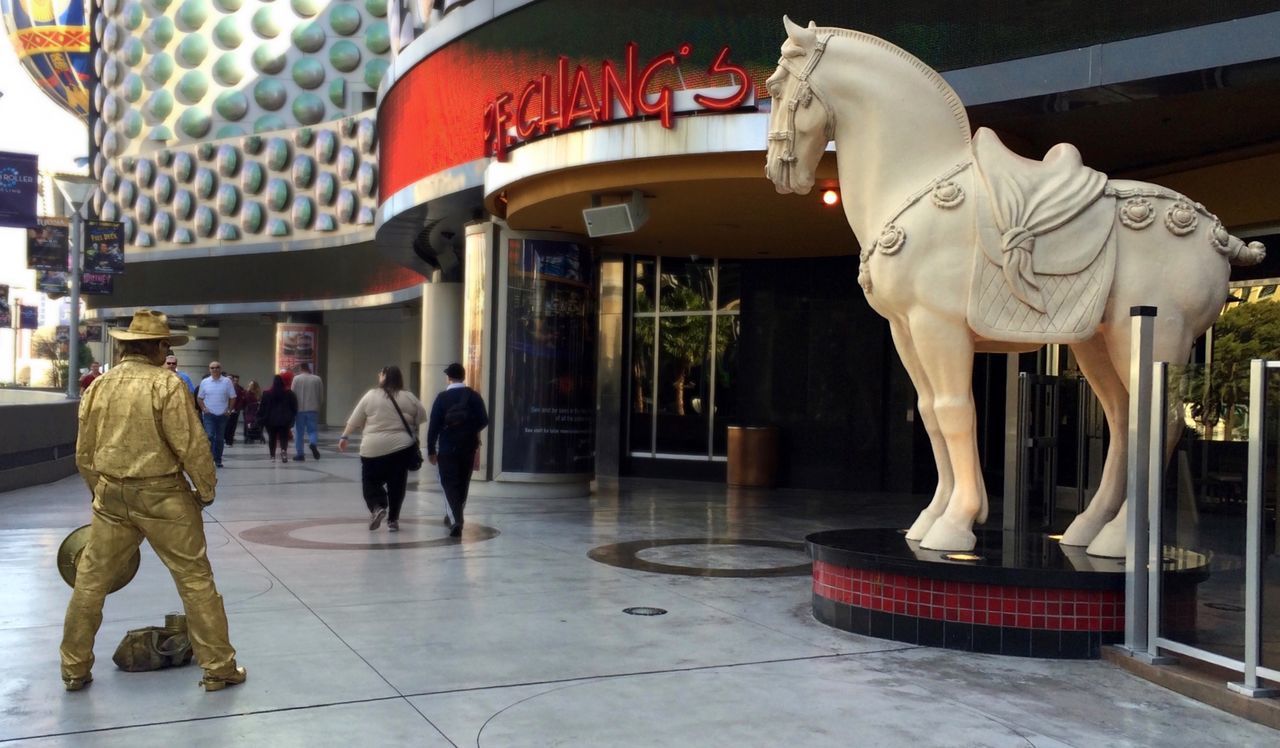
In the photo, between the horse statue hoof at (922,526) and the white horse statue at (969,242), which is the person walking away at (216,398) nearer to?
the white horse statue at (969,242)

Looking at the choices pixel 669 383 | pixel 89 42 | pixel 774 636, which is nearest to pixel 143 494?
pixel 774 636

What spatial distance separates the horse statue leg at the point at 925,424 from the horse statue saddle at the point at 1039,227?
2.47ft

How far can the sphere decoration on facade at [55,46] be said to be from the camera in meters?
51.5

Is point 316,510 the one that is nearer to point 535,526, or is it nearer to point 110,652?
point 535,526

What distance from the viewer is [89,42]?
49500 mm

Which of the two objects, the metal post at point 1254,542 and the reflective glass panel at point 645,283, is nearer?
the metal post at point 1254,542

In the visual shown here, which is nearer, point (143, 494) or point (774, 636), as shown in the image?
point (143, 494)

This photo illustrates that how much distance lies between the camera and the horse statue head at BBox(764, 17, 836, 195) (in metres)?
7.14

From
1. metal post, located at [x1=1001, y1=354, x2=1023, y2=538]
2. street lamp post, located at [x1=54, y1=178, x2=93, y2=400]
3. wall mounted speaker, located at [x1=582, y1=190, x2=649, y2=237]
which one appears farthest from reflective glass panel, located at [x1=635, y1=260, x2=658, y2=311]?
metal post, located at [x1=1001, y1=354, x2=1023, y2=538]

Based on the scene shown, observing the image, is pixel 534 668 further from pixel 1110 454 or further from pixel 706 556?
pixel 706 556

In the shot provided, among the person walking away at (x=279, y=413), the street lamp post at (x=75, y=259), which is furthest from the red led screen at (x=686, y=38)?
Answer: the street lamp post at (x=75, y=259)

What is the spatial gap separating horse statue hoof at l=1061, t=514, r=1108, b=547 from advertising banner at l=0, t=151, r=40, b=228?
1238 cm

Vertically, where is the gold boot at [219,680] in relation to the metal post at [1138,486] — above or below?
below

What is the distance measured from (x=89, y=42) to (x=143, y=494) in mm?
51344
